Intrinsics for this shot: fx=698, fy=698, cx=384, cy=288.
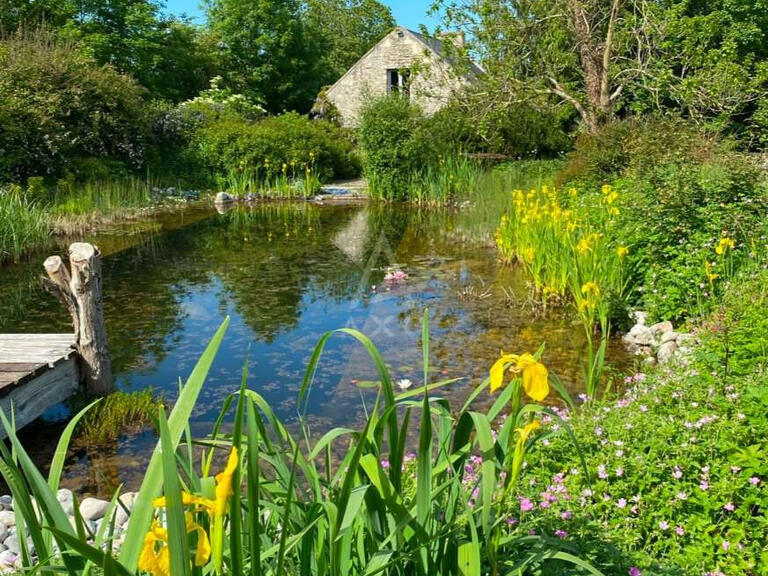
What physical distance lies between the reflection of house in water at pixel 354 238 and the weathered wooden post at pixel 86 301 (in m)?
5.24

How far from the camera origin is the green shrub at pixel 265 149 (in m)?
18.0

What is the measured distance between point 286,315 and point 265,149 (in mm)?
11636

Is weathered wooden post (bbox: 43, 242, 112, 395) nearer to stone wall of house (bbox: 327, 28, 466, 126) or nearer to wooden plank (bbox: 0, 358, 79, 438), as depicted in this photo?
wooden plank (bbox: 0, 358, 79, 438)

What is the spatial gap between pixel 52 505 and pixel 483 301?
6405mm

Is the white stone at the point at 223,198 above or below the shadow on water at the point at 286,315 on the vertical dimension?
above

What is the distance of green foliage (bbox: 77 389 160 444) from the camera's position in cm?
436

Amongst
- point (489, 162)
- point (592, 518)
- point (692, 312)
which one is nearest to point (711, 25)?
point (489, 162)

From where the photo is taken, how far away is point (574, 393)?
16.0 ft

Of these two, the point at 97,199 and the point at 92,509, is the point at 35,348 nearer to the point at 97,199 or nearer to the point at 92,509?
the point at 92,509

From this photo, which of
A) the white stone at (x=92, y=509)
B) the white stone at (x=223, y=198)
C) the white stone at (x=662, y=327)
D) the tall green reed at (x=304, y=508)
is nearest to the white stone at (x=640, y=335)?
the white stone at (x=662, y=327)

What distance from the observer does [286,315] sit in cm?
713

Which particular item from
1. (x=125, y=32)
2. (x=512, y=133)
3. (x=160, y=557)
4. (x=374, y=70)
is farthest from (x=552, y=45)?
(x=125, y=32)

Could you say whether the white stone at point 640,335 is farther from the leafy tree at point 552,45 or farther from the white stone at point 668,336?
the leafy tree at point 552,45

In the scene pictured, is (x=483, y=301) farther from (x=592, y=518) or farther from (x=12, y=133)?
(x=12, y=133)
